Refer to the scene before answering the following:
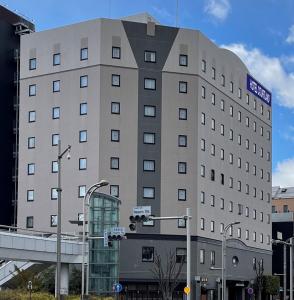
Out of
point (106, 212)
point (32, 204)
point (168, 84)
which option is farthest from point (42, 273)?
point (168, 84)

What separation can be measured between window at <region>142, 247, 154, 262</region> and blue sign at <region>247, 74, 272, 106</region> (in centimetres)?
2927

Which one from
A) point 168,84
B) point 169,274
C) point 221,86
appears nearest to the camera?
point 169,274

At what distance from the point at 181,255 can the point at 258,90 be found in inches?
1231

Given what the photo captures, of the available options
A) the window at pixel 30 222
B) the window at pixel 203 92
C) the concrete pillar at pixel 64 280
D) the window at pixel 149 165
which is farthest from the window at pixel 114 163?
the concrete pillar at pixel 64 280

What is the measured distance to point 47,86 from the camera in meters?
73.7

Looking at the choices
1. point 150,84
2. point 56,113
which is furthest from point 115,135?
point 56,113

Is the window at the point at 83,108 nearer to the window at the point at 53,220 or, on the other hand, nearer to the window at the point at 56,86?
the window at the point at 56,86

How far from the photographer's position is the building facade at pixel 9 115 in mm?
80062

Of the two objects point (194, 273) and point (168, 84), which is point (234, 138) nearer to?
point (168, 84)

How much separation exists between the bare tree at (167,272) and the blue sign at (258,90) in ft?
94.4

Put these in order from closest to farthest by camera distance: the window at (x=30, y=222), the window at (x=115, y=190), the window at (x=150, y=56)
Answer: the window at (x=115, y=190)
the window at (x=30, y=222)
the window at (x=150, y=56)

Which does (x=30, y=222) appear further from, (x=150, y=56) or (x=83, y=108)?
(x=150, y=56)

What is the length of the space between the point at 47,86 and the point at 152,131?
1277cm

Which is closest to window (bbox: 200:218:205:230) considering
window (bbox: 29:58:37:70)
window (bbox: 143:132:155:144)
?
window (bbox: 143:132:155:144)
